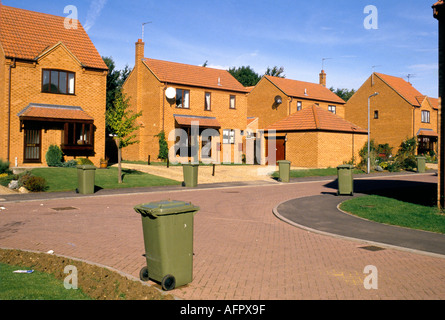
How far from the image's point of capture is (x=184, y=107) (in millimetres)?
35344

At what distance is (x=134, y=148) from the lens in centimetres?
3647

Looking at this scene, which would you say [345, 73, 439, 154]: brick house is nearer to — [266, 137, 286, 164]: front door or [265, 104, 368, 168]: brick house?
[265, 104, 368, 168]: brick house

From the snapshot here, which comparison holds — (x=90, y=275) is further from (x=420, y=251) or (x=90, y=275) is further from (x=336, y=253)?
(x=420, y=251)

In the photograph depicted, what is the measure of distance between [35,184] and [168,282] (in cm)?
1414

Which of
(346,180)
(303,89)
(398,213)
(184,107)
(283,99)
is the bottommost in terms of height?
(398,213)

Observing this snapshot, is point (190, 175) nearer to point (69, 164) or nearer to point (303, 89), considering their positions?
point (69, 164)

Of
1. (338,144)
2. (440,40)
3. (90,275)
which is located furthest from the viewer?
(338,144)

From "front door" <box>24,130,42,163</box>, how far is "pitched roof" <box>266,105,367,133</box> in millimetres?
20176

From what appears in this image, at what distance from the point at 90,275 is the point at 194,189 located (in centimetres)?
1361

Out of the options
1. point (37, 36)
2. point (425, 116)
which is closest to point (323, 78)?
point (425, 116)

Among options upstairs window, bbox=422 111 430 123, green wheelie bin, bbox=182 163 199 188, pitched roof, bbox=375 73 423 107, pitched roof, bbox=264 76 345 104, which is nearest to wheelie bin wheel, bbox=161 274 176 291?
green wheelie bin, bbox=182 163 199 188

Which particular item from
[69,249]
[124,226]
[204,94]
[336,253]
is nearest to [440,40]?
[336,253]

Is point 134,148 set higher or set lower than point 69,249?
higher
